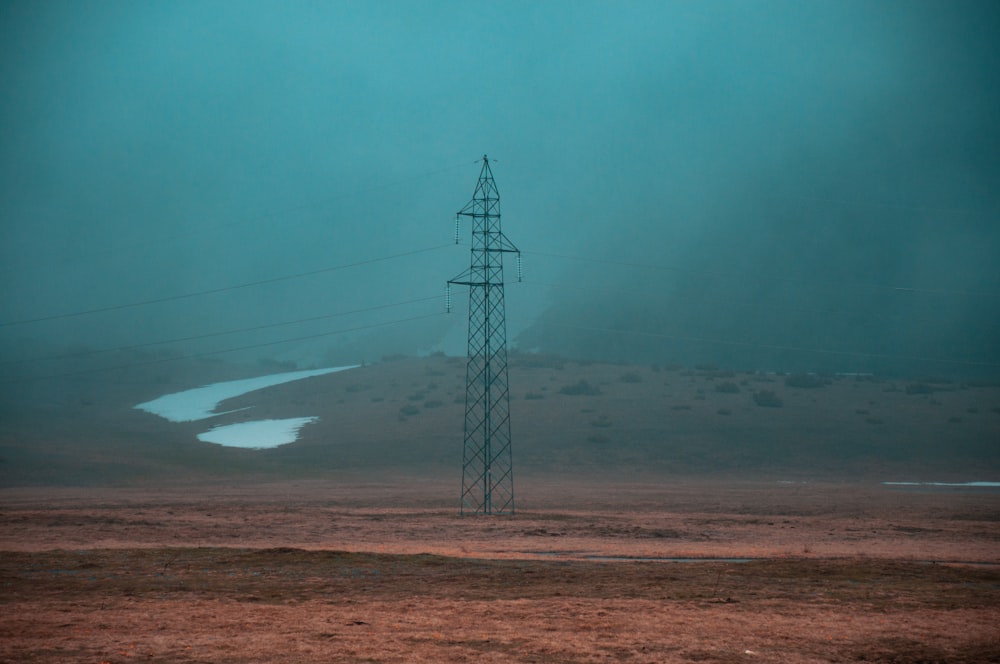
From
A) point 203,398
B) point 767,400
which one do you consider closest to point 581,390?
point 767,400

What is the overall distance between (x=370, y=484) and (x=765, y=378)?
2642 inches

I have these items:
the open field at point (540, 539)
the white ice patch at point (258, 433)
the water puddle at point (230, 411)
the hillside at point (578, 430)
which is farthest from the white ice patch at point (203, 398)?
the open field at point (540, 539)

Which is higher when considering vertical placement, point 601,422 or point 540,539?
point 601,422

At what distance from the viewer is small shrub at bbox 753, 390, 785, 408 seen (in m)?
95.4

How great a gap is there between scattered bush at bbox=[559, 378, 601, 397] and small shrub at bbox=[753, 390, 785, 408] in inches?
690

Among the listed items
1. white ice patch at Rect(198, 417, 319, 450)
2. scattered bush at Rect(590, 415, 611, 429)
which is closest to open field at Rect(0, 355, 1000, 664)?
Result: scattered bush at Rect(590, 415, 611, 429)

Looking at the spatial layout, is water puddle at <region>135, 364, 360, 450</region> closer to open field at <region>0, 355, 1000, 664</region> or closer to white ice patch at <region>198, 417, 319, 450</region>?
white ice patch at <region>198, 417, 319, 450</region>

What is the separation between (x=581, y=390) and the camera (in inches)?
4082

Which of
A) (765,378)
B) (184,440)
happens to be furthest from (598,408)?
(184,440)

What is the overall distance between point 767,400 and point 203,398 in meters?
82.2

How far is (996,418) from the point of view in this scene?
87625mm

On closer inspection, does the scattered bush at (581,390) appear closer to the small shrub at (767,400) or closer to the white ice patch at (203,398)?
the small shrub at (767,400)

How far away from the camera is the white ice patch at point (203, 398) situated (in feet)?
385

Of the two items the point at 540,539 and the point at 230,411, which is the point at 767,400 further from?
the point at 540,539
